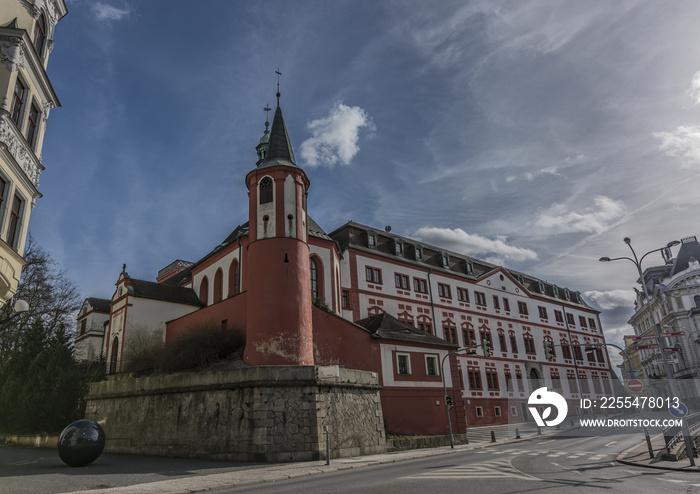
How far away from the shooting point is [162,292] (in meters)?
35.6

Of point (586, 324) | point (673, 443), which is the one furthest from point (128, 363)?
point (586, 324)

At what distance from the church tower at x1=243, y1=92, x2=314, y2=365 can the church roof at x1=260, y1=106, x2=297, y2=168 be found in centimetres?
9

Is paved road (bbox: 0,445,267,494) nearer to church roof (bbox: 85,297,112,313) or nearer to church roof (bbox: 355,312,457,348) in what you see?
church roof (bbox: 355,312,457,348)

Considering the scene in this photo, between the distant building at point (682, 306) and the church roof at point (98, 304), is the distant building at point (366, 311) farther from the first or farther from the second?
the distant building at point (682, 306)

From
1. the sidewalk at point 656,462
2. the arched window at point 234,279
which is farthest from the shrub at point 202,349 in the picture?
the sidewalk at point 656,462

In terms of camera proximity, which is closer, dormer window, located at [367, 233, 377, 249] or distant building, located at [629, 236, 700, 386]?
dormer window, located at [367, 233, 377, 249]

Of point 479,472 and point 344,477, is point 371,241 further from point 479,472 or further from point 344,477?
point 479,472

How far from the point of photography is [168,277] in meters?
54.0

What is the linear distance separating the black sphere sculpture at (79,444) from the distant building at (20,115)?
5297 mm

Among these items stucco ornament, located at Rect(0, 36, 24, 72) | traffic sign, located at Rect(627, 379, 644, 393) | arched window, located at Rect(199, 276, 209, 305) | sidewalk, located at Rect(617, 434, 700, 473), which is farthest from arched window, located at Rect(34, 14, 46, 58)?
sidewalk, located at Rect(617, 434, 700, 473)

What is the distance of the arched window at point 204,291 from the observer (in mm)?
36625

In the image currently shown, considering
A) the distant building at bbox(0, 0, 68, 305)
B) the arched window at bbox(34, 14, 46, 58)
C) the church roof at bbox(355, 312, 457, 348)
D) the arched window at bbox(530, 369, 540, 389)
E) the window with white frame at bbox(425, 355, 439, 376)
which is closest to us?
the distant building at bbox(0, 0, 68, 305)

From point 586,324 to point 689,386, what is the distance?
17301mm

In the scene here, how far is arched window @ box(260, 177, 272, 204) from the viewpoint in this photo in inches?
1006
